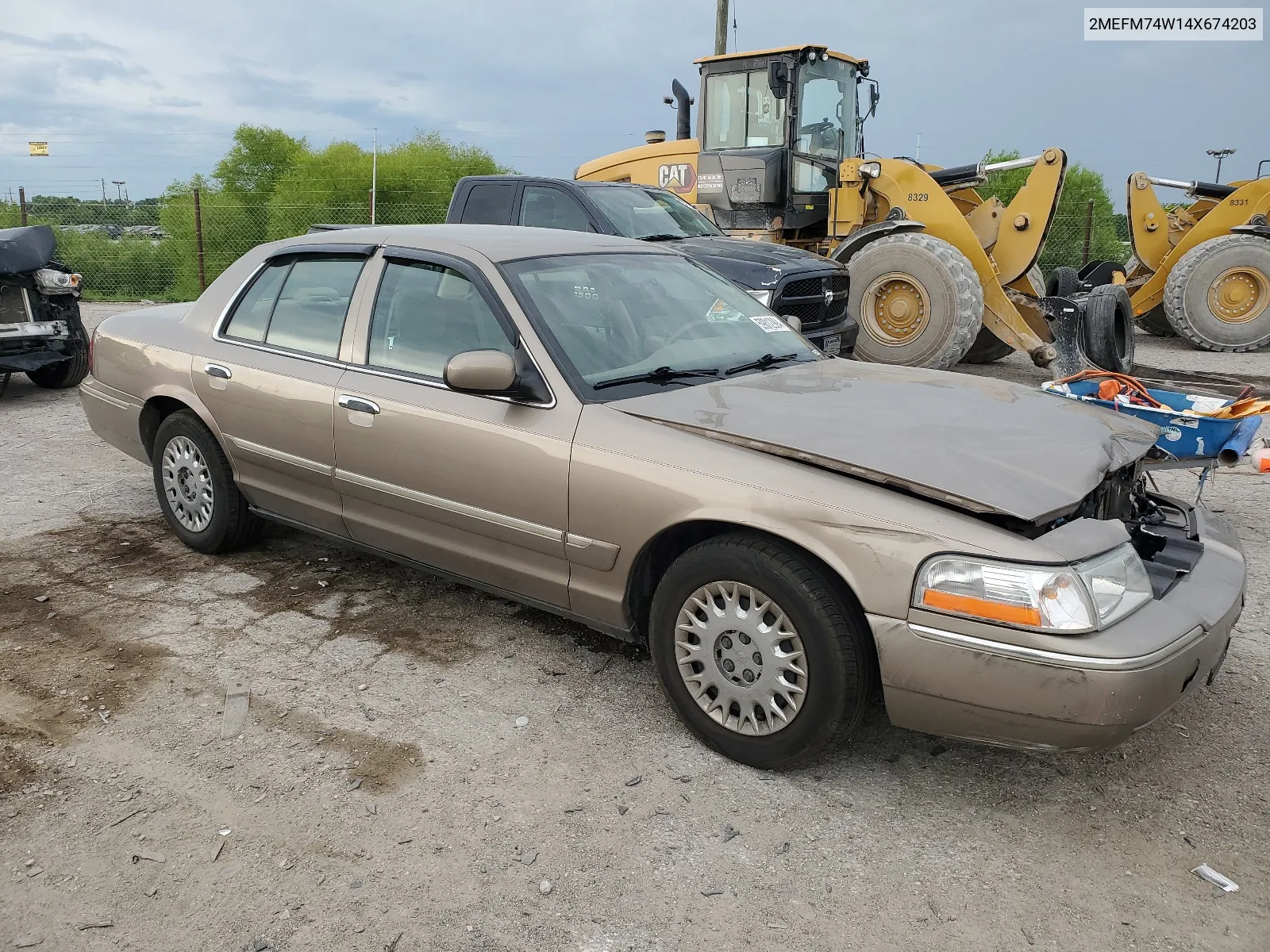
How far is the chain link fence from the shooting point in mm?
21219

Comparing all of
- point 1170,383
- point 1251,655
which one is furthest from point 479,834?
point 1170,383

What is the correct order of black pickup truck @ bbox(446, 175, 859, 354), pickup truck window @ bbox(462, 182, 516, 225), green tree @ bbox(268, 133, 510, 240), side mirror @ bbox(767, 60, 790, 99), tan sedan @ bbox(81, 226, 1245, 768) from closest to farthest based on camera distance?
tan sedan @ bbox(81, 226, 1245, 768)
black pickup truck @ bbox(446, 175, 859, 354)
pickup truck window @ bbox(462, 182, 516, 225)
side mirror @ bbox(767, 60, 790, 99)
green tree @ bbox(268, 133, 510, 240)

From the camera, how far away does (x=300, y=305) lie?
4449 millimetres

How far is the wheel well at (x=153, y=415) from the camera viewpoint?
4953 mm

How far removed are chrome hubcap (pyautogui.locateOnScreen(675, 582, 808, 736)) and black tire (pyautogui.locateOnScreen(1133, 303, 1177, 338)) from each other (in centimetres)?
1299

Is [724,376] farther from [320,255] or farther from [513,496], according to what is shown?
[320,255]

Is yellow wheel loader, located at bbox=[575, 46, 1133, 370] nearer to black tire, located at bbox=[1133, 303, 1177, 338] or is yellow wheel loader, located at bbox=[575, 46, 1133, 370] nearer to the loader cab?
the loader cab

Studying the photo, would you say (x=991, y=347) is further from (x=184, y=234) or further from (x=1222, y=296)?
(x=184, y=234)

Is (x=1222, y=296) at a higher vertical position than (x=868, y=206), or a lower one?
lower

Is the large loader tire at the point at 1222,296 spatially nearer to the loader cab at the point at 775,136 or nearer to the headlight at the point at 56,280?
the loader cab at the point at 775,136

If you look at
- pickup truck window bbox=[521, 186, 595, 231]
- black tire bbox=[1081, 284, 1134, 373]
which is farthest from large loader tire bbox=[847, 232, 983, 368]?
pickup truck window bbox=[521, 186, 595, 231]

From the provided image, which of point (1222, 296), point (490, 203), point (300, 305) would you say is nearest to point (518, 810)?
point (300, 305)

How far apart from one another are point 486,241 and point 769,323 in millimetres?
1283

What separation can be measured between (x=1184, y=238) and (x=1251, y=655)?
36.0 feet
